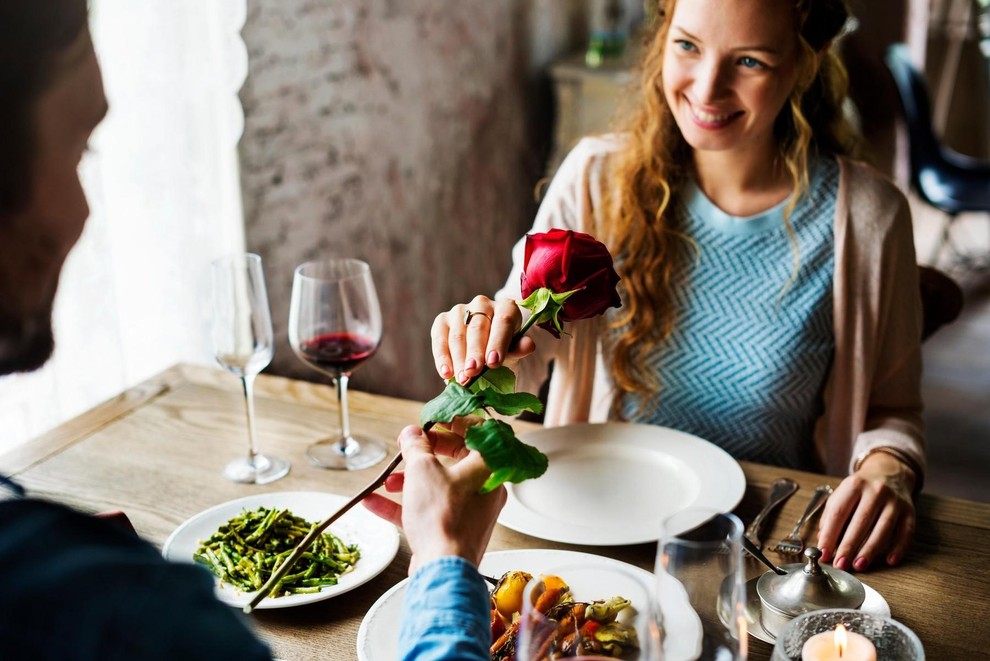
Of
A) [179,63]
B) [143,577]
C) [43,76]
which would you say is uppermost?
[43,76]

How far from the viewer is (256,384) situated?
158 centimetres

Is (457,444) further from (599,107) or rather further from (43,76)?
(599,107)

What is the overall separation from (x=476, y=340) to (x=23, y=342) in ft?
1.61

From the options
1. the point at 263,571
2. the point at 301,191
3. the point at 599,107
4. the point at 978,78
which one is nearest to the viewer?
the point at 263,571

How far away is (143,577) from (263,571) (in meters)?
0.47

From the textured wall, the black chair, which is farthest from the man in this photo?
the black chair

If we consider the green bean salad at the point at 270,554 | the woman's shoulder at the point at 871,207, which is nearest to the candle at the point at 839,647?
the green bean salad at the point at 270,554

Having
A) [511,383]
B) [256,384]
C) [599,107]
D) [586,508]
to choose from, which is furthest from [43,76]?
[599,107]

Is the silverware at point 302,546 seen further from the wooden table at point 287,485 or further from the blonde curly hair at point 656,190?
Answer: the blonde curly hair at point 656,190

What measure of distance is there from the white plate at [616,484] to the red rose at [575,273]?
11.4 inches

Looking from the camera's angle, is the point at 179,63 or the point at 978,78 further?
the point at 978,78

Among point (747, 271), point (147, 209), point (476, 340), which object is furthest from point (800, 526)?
point (147, 209)

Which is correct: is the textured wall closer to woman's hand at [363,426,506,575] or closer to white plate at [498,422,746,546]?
white plate at [498,422,746,546]

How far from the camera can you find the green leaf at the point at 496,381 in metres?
0.92
